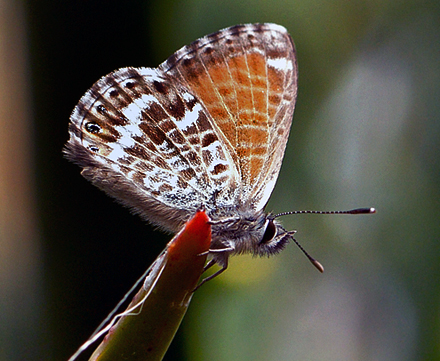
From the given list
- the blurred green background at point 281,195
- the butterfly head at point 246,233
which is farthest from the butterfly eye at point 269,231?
the blurred green background at point 281,195

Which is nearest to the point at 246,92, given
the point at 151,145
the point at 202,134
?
the point at 202,134

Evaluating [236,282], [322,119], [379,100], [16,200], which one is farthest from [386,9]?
[16,200]

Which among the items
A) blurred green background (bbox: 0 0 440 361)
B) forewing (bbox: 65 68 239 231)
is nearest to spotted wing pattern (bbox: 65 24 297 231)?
forewing (bbox: 65 68 239 231)

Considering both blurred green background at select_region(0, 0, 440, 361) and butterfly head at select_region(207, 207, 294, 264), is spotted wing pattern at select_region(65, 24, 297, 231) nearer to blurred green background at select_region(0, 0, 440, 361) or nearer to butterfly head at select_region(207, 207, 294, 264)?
butterfly head at select_region(207, 207, 294, 264)

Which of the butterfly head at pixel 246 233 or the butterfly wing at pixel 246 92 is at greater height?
the butterfly wing at pixel 246 92

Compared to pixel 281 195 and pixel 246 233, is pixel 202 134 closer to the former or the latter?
pixel 246 233

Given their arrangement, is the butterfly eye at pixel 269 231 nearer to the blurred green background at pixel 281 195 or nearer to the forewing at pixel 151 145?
the forewing at pixel 151 145
